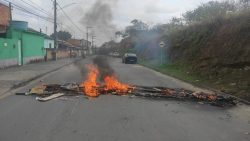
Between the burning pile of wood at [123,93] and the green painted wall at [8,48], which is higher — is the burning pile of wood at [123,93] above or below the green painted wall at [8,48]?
below

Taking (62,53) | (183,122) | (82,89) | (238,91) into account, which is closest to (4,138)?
(183,122)

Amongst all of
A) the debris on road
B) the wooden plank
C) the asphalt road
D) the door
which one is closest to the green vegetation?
the debris on road

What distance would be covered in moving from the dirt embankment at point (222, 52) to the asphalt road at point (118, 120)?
182 inches

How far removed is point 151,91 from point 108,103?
13.1 feet

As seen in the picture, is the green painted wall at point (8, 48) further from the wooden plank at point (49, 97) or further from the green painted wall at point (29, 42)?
the wooden plank at point (49, 97)

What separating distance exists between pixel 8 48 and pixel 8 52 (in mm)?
484

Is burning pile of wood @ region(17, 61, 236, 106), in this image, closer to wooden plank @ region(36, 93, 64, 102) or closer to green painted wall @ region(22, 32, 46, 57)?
wooden plank @ region(36, 93, 64, 102)

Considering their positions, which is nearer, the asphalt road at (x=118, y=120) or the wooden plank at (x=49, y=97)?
the asphalt road at (x=118, y=120)

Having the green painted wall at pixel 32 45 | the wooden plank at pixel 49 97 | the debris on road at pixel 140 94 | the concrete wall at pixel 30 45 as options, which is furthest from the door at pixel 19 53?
the wooden plank at pixel 49 97

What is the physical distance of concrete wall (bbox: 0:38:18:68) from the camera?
33884 millimetres

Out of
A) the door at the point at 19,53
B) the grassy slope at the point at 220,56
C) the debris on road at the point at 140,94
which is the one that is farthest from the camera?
the door at the point at 19,53

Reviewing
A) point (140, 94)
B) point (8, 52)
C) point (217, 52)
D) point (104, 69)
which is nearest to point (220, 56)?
point (217, 52)

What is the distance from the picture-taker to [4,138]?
26.6 ft

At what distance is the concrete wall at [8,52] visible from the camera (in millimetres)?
33884
